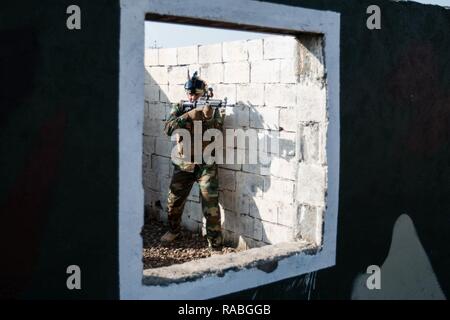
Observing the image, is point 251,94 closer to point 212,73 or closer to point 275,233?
point 212,73

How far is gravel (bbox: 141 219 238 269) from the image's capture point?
18.6ft

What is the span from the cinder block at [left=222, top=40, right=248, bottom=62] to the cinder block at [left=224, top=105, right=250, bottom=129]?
0.53 metres

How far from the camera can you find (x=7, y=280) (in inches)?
93.8

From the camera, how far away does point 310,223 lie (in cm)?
363

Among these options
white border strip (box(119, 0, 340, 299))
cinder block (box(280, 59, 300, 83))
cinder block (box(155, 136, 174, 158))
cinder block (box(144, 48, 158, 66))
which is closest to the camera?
white border strip (box(119, 0, 340, 299))

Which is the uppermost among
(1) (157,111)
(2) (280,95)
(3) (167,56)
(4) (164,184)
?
(3) (167,56)

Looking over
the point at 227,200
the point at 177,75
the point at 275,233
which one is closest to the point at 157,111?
the point at 177,75

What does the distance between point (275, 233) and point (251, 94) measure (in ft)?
4.86

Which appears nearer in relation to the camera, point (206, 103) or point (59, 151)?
point (59, 151)

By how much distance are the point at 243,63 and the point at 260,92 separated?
16.9 inches

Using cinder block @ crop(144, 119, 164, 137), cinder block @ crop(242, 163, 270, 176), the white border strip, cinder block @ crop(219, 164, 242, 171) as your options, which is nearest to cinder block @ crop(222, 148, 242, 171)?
Result: cinder block @ crop(219, 164, 242, 171)

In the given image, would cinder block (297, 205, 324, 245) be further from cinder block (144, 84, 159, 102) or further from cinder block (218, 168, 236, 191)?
cinder block (144, 84, 159, 102)

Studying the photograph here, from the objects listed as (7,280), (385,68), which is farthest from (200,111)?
(7,280)
